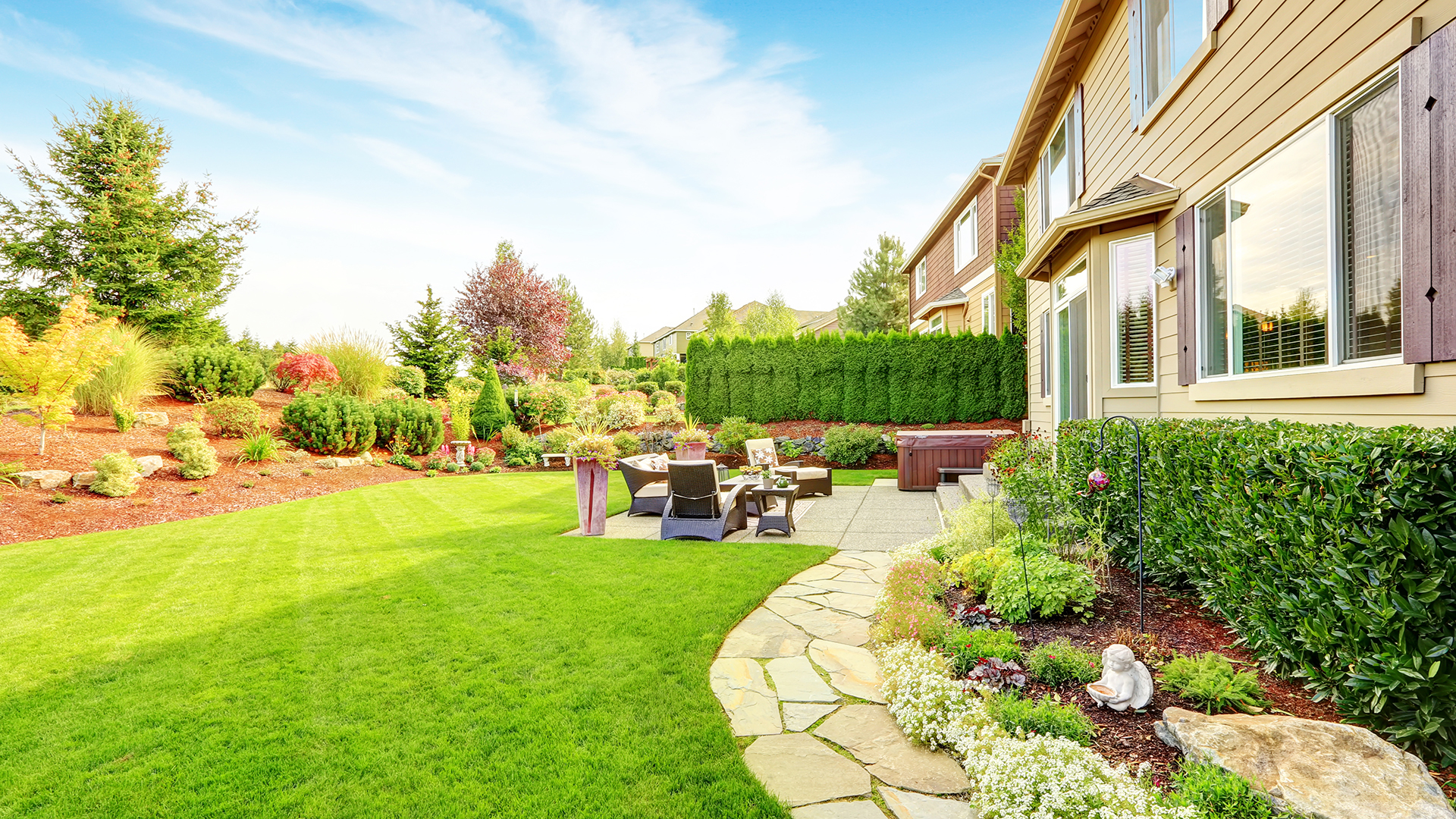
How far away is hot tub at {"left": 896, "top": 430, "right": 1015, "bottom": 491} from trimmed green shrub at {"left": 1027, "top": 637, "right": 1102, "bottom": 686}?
25.8ft

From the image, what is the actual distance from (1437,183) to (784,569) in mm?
4714

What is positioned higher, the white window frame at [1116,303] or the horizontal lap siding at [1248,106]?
the horizontal lap siding at [1248,106]

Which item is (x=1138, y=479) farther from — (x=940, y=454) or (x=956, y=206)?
(x=956, y=206)

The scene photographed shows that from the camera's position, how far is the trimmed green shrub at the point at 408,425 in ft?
45.3

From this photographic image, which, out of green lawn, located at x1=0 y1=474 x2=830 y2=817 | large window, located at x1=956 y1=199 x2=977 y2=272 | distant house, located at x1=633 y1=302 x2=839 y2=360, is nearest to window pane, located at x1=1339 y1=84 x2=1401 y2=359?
green lawn, located at x1=0 y1=474 x2=830 y2=817

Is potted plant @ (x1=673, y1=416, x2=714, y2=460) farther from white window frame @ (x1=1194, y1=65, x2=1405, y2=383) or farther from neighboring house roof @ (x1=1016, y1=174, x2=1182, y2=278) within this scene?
white window frame @ (x1=1194, y1=65, x2=1405, y2=383)

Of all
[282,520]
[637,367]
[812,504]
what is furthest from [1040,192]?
[637,367]

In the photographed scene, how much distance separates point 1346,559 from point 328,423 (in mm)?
14538

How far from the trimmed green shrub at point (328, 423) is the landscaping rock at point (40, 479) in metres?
4.01

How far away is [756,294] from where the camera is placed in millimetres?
52531

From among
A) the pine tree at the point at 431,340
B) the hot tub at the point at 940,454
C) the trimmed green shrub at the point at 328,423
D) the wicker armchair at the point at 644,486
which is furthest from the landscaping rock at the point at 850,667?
the pine tree at the point at 431,340

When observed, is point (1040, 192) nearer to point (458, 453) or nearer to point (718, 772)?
point (718, 772)

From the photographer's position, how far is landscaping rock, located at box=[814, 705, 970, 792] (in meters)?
2.45

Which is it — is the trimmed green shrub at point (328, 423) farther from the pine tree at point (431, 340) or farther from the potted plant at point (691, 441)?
the pine tree at point (431, 340)
